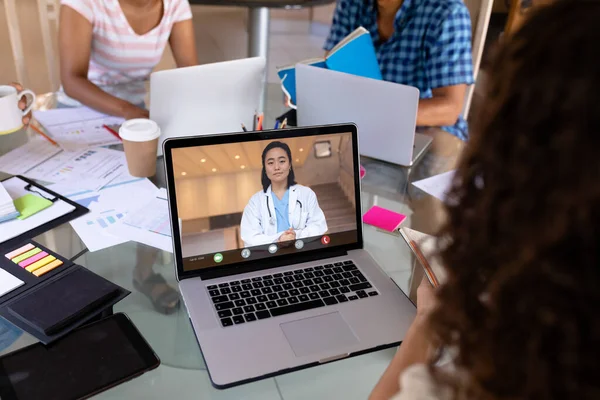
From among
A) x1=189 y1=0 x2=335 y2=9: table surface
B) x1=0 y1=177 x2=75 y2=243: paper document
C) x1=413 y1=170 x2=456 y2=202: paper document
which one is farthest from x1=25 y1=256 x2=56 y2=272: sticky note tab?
x1=189 y1=0 x2=335 y2=9: table surface

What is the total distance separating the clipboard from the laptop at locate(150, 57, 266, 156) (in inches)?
9.9

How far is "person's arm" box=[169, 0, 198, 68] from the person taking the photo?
1.87m

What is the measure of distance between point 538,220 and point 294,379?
0.45m

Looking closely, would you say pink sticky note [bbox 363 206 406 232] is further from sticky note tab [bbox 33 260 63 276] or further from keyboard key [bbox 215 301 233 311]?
sticky note tab [bbox 33 260 63 276]

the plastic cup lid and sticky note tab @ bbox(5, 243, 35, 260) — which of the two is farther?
the plastic cup lid

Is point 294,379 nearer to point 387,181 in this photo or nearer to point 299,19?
point 387,181

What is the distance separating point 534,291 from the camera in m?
0.41

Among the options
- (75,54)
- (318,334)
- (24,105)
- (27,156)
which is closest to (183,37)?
(75,54)

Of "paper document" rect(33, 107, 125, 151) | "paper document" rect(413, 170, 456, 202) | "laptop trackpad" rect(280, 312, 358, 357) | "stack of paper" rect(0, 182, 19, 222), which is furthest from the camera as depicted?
"paper document" rect(33, 107, 125, 151)

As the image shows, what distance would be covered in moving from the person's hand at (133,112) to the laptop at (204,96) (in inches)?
7.2

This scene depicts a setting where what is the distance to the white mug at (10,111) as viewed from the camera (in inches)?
47.9

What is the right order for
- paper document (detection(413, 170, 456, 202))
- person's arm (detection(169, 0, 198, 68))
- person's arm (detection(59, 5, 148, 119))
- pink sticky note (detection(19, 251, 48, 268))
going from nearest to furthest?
pink sticky note (detection(19, 251, 48, 268)) → paper document (detection(413, 170, 456, 202)) → person's arm (detection(59, 5, 148, 119)) → person's arm (detection(169, 0, 198, 68))

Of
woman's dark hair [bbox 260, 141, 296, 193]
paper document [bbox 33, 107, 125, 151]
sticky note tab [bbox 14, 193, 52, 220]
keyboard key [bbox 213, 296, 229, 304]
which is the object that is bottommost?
keyboard key [bbox 213, 296, 229, 304]

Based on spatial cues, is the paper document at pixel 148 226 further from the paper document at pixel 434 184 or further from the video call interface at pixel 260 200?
the paper document at pixel 434 184
